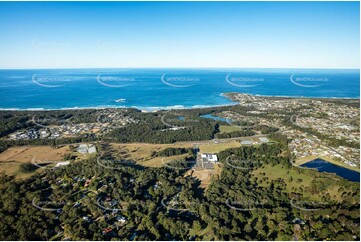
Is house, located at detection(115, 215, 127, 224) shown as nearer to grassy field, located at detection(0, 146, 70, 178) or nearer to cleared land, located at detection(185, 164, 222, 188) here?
cleared land, located at detection(185, 164, 222, 188)

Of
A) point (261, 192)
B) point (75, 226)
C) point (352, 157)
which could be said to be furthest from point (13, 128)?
point (352, 157)

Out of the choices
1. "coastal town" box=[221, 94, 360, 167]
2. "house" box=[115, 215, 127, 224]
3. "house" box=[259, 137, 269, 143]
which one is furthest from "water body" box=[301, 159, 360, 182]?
"house" box=[115, 215, 127, 224]

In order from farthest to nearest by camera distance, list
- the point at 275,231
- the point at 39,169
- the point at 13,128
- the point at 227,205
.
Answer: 1. the point at 13,128
2. the point at 39,169
3. the point at 227,205
4. the point at 275,231

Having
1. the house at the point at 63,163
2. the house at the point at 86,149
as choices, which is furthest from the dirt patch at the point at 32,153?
the house at the point at 86,149

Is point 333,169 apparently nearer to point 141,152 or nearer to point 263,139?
point 263,139

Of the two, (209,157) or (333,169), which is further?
(209,157)

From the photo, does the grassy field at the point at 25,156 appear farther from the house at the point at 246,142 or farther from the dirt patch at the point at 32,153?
the house at the point at 246,142

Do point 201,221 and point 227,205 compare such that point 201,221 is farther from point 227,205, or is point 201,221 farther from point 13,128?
point 13,128

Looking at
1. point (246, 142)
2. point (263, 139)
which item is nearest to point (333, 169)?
point (263, 139)
